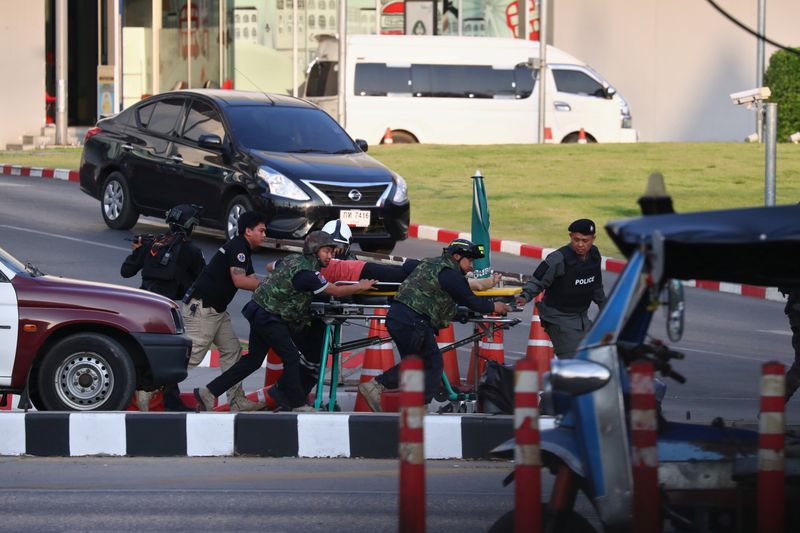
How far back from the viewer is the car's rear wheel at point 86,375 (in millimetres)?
10438

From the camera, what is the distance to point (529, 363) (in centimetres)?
601

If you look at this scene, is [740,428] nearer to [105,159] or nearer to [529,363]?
[529,363]

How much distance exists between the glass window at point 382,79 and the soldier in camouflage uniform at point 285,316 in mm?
22071

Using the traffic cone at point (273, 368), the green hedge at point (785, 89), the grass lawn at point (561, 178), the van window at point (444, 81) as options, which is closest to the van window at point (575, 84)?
the van window at point (444, 81)

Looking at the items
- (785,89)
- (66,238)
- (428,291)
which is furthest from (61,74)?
(428,291)

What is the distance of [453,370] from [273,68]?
26.1m

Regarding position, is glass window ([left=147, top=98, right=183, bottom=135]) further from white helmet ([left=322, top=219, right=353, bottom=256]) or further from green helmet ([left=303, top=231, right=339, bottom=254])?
green helmet ([left=303, top=231, right=339, bottom=254])

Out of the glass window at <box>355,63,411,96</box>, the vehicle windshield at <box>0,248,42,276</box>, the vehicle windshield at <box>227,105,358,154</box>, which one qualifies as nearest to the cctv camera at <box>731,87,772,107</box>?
the vehicle windshield at <box>227,105,358,154</box>

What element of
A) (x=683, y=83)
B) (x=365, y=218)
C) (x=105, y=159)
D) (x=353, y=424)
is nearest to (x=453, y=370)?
(x=353, y=424)

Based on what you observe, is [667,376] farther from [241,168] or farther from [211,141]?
[211,141]

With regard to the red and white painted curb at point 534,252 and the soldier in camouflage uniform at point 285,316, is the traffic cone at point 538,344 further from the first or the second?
the red and white painted curb at point 534,252

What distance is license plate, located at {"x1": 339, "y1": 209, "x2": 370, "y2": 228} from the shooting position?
17656mm

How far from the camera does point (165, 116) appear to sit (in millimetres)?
19453

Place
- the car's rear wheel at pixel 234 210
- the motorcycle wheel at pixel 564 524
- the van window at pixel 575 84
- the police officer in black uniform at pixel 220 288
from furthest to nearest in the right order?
the van window at pixel 575 84
the car's rear wheel at pixel 234 210
the police officer in black uniform at pixel 220 288
the motorcycle wheel at pixel 564 524
